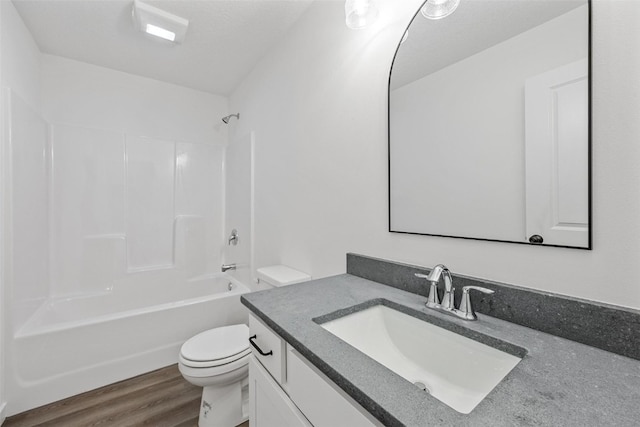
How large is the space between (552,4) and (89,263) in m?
3.32

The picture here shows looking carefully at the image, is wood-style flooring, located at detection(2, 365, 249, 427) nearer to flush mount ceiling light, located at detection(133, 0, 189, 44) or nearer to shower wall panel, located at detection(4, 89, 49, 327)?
shower wall panel, located at detection(4, 89, 49, 327)

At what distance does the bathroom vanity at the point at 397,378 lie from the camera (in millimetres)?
431

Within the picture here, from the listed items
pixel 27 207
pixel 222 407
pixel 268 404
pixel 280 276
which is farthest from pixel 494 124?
pixel 27 207

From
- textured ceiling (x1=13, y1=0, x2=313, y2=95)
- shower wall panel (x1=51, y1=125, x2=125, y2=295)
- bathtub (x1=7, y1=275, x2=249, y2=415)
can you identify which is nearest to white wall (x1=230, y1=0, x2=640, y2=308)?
textured ceiling (x1=13, y1=0, x2=313, y2=95)

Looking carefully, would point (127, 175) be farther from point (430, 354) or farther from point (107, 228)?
point (430, 354)

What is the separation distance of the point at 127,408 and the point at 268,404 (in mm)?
1366

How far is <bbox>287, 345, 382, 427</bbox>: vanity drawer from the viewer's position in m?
0.53

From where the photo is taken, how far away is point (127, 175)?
2539mm

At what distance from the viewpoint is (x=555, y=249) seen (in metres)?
0.72

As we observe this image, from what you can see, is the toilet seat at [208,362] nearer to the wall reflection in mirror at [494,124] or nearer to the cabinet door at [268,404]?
the cabinet door at [268,404]

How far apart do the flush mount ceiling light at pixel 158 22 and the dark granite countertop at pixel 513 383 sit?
6.48 feet

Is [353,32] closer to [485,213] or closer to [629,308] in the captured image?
[485,213]

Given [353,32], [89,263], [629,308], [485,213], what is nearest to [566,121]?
[485,213]

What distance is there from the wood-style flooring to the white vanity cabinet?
88cm
